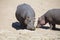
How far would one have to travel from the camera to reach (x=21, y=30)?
1038 cm

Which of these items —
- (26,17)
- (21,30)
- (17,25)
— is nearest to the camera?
(21,30)

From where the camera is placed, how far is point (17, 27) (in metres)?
11.0

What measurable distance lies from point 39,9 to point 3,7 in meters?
1.68

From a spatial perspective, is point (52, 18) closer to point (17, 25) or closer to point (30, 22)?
point (30, 22)

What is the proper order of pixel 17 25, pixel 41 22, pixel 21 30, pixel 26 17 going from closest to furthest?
pixel 21 30, pixel 26 17, pixel 41 22, pixel 17 25

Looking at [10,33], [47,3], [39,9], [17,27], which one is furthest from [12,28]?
[47,3]

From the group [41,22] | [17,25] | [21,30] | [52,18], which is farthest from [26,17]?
[17,25]

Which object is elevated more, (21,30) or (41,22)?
(41,22)

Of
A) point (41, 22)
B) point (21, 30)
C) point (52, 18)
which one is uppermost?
point (52, 18)

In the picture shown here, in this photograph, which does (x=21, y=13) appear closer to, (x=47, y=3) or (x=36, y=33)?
(x=36, y=33)

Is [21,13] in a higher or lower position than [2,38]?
higher

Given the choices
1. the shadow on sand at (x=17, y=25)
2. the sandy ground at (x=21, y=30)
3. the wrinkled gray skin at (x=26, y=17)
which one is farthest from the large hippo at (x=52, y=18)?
the shadow on sand at (x=17, y=25)

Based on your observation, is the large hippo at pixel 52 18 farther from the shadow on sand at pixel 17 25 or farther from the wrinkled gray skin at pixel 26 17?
the shadow on sand at pixel 17 25

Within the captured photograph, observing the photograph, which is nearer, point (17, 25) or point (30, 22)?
point (30, 22)
